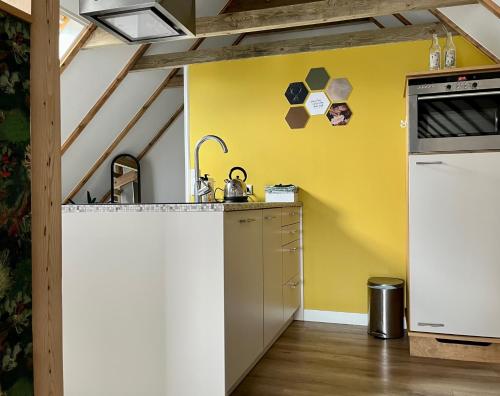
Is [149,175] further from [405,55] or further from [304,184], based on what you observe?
[405,55]

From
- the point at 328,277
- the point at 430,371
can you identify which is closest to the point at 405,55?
the point at 328,277

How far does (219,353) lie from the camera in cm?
175

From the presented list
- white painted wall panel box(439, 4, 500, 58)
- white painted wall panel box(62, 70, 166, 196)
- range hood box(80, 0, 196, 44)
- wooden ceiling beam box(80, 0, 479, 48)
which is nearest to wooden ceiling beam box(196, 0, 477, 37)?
wooden ceiling beam box(80, 0, 479, 48)

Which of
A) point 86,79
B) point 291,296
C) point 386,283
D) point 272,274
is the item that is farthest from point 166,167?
point 386,283

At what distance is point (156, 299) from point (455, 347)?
6.27 feet

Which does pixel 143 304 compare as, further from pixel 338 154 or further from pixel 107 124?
pixel 107 124

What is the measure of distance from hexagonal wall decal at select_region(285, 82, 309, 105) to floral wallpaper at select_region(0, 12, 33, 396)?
8.78 ft

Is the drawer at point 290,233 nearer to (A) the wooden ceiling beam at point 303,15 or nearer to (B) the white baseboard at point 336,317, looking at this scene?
(B) the white baseboard at point 336,317

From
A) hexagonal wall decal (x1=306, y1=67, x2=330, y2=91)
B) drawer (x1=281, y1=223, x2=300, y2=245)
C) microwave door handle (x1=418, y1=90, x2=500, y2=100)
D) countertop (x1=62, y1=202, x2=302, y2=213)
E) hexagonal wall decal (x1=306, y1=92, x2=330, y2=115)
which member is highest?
hexagonal wall decal (x1=306, y1=67, x2=330, y2=91)

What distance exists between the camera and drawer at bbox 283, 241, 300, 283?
9.75 ft

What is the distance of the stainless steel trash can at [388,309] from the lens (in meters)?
2.97

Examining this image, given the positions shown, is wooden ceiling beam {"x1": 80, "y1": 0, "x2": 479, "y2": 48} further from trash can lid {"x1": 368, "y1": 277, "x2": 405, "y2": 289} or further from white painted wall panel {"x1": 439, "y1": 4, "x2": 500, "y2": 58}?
trash can lid {"x1": 368, "y1": 277, "x2": 405, "y2": 289}

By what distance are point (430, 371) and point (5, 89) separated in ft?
8.19

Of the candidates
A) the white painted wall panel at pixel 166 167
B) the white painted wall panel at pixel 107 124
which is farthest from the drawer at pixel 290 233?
the white painted wall panel at pixel 166 167
